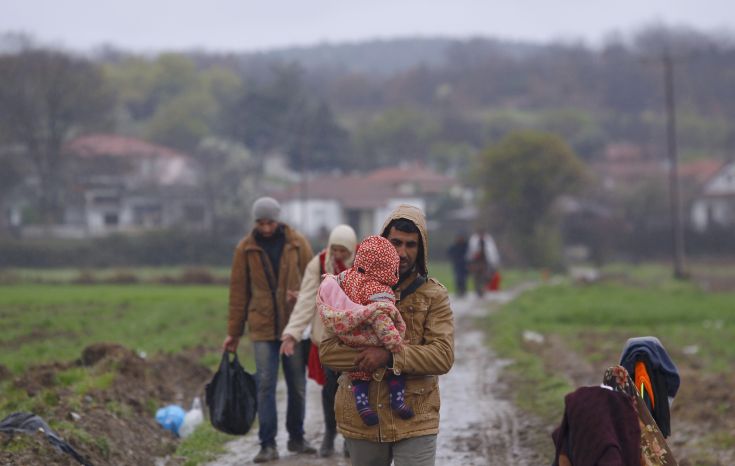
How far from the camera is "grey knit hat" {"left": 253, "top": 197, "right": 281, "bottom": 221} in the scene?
29.1 ft

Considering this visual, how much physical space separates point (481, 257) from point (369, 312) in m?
23.0

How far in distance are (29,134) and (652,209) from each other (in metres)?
42.3

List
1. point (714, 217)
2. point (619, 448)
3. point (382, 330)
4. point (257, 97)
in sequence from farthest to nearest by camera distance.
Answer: point (257, 97), point (714, 217), point (382, 330), point (619, 448)

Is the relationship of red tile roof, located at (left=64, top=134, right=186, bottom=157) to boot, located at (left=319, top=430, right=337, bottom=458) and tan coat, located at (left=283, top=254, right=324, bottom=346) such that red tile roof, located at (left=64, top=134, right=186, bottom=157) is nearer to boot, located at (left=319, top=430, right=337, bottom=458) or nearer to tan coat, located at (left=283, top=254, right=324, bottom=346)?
boot, located at (left=319, top=430, right=337, bottom=458)

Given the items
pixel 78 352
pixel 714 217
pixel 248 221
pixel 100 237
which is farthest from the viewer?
pixel 714 217

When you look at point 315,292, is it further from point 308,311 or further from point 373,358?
point 373,358

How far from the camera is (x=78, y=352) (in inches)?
592

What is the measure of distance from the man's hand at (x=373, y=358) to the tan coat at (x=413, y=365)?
52 mm

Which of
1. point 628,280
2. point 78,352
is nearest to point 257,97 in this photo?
point 628,280

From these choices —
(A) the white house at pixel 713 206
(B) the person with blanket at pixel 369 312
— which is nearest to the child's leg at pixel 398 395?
(B) the person with blanket at pixel 369 312

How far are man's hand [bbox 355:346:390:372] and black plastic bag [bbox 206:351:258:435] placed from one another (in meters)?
3.68

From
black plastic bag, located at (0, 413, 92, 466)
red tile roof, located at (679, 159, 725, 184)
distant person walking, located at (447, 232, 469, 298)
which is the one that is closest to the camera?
black plastic bag, located at (0, 413, 92, 466)

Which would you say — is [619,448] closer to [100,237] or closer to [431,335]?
[431,335]

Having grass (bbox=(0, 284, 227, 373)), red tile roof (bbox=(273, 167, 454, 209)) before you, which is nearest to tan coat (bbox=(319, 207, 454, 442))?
grass (bbox=(0, 284, 227, 373))
